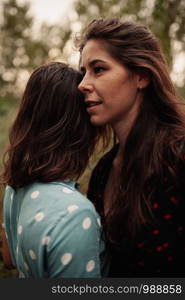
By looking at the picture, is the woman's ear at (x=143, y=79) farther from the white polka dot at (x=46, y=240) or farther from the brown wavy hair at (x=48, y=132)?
the white polka dot at (x=46, y=240)

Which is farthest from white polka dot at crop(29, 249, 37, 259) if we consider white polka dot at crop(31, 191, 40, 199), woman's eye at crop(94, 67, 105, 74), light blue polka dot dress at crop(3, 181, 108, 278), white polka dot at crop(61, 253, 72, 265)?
woman's eye at crop(94, 67, 105, 74)

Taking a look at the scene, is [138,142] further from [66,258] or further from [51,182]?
[66,258]

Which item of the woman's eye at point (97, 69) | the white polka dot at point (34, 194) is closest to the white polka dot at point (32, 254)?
the white polka dot at point (34, 194)

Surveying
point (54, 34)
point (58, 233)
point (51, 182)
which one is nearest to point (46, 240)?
point (58, 233)

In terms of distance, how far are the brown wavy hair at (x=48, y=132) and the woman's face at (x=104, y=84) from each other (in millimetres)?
133

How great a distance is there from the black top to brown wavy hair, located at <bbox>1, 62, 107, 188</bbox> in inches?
17.0

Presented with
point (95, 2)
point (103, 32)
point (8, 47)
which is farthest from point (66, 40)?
→ point (103, 32)

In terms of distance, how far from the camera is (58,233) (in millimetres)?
1597

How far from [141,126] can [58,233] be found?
0.86 m

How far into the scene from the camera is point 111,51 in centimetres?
212

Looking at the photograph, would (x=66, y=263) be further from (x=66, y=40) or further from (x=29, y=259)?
(x=66, y=40)

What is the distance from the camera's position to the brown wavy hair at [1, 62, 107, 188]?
5.95ft

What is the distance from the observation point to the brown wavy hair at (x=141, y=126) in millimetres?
A: 2006

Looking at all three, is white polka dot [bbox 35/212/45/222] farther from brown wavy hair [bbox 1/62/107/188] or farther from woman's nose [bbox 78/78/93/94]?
woman's nose [bbox 78/78/93/94]
